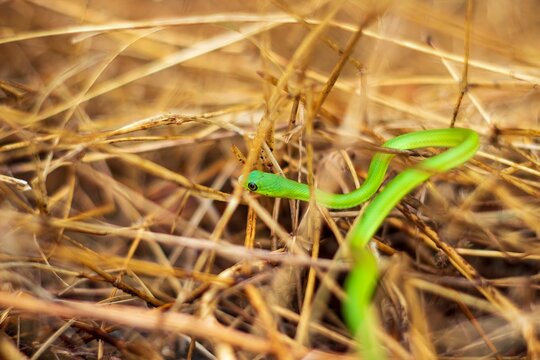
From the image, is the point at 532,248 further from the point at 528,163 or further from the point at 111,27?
the point at 111,27

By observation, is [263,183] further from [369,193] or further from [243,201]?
[369,193]

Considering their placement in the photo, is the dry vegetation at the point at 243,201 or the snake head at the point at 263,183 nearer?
the dry vegetation at the point at 243,201

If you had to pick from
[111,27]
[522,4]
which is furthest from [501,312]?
[522,4]

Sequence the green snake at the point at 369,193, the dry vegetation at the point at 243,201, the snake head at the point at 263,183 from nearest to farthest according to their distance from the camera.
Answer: the green snake at the point at 369,193 → the dry vegetation at the point at 243,201 → the snake head at the point at 263,183

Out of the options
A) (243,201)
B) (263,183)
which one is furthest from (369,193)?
(243,201)

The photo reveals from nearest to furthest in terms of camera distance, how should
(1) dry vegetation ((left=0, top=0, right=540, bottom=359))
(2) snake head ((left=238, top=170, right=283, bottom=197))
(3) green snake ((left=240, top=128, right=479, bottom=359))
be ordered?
1. (3) green snake ((left=240, top=128, right=479, bottom=359))
2. (1) dry vegetation ((left=0, top=0, right=540, bottom=359))
3. (2) snake head ((left=238, top=170, right=283, bottom=197))
